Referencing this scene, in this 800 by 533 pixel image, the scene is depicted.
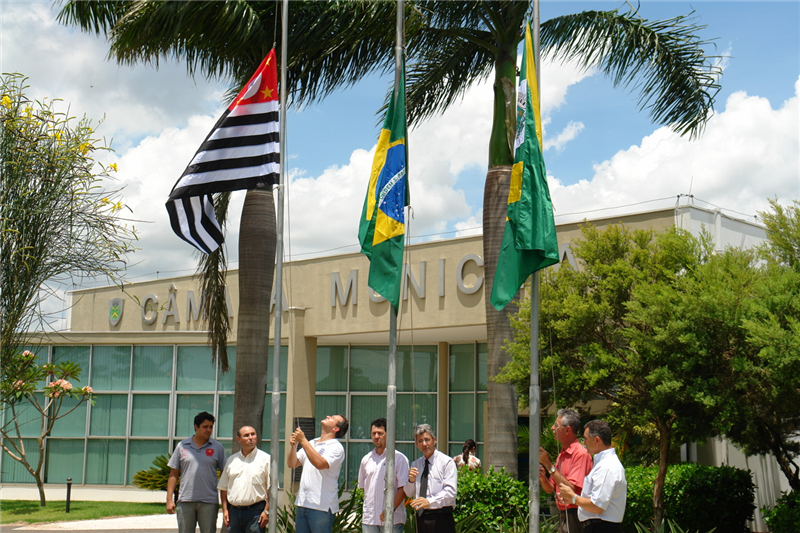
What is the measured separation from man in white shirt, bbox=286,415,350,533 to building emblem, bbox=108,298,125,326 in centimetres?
2008

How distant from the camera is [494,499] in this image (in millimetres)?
10609

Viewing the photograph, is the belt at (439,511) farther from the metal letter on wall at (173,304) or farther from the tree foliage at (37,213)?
the metal letter on wall at (173,304)

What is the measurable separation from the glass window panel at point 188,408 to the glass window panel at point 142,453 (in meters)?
0.61

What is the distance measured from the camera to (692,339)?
9.98 meters

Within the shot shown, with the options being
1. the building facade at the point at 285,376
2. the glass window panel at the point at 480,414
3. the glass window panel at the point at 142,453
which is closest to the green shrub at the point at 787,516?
the building facade at the point at 285,376

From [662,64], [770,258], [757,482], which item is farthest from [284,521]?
[757,482]

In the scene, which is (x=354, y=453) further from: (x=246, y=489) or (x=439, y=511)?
(x=439, y=511)

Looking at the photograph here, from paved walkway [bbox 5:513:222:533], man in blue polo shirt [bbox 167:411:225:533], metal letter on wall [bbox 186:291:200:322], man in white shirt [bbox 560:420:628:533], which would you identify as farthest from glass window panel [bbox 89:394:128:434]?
man in white shirt [bbox 560:420:628:533]

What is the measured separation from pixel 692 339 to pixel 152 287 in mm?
18878

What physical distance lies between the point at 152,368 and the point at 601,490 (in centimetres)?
1937

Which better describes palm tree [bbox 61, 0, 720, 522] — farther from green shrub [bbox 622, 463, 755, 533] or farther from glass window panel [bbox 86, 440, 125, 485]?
glass window panel [bbox 86, 440, 125, 485]

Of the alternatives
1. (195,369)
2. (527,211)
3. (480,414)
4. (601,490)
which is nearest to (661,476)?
(601,490)

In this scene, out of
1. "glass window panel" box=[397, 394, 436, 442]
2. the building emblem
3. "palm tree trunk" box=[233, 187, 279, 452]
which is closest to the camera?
"palm tree trunk" box=[233, 187, 279, 452]

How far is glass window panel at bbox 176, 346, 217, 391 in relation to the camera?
76.5 ft
